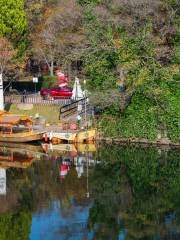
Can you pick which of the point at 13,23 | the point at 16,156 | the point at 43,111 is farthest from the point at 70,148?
the point at 13,23

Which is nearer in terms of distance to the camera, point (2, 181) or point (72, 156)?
point (2, 181)

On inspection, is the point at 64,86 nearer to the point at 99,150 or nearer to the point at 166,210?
the point at 99,150

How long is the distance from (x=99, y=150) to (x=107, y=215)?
42.7 ft

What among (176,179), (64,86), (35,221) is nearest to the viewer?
(35,221)

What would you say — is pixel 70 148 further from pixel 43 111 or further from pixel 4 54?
pixel 4 54

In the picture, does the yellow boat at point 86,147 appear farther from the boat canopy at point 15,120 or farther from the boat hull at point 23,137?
the boat canopy at point 15,120

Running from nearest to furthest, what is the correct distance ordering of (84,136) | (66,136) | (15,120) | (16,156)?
1. (16,156)
2. (66,136)
3. (84,136)
4. (15,120)

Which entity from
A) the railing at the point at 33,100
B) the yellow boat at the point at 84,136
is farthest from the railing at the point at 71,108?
the yellow boat at the point at 84,136

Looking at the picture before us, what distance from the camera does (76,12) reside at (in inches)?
2534

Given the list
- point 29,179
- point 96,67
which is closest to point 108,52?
point 96,67

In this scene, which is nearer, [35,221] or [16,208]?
[35,221]

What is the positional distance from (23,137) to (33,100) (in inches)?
361

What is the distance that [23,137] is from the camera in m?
47.9

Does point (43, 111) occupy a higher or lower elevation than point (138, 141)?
higher
